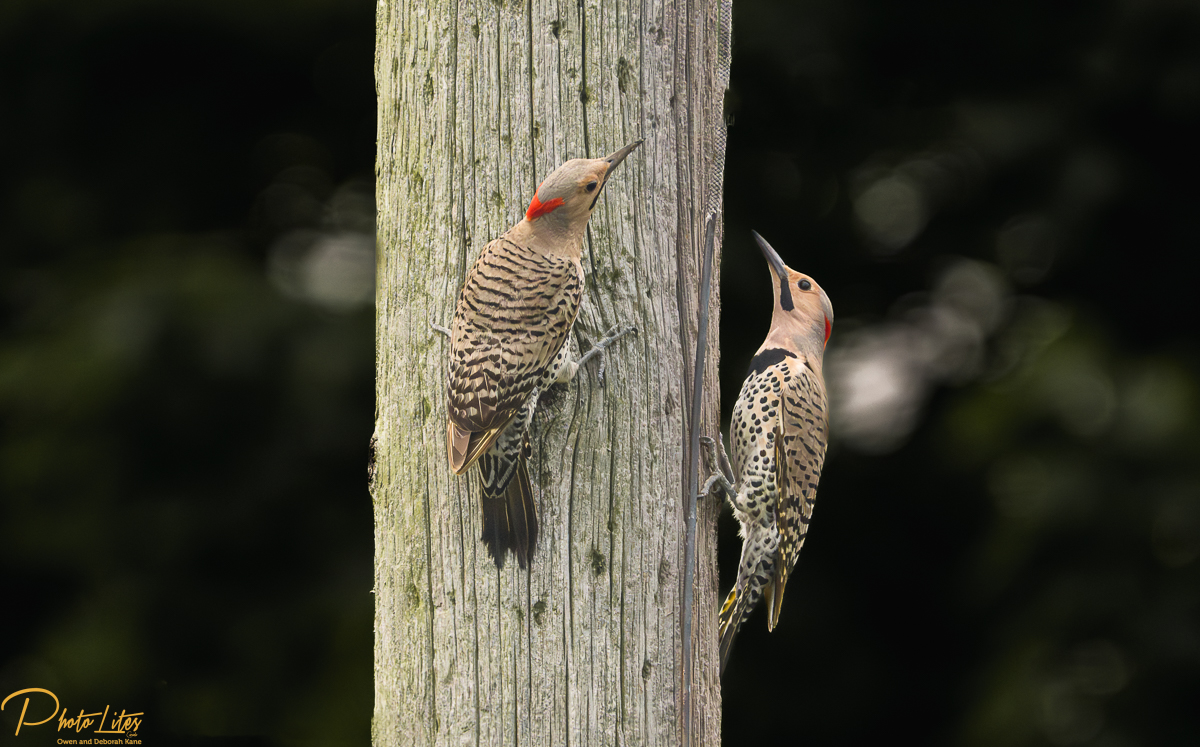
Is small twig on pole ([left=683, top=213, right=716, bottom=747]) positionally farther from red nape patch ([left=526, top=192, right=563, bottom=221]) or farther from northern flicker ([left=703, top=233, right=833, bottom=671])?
northern flicker ([left=703, top=233, right=833, bottom=671])

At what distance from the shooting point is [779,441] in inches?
103

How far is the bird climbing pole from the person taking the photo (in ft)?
5.77

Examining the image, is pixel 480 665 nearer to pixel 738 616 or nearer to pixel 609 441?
pixel 609 441

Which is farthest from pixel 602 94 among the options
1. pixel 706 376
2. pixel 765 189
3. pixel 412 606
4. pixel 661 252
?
pixel 765 189

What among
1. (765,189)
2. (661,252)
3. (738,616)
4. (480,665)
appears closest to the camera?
(480,665)

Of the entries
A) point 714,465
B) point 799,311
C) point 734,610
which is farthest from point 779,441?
point 714,465

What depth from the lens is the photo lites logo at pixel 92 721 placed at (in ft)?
13.6

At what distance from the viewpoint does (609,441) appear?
181 centimetres

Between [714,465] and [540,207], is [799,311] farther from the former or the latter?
[540,207]

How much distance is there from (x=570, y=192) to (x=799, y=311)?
1.04m

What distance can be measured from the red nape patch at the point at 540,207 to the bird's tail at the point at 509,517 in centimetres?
42

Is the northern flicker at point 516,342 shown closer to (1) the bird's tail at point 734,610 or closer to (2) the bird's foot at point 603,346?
(2) the bird's foot at point 603,346

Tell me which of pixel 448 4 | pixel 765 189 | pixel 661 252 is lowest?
pixel 661 252

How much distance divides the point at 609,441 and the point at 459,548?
1.06 feet
